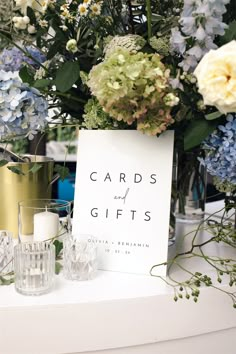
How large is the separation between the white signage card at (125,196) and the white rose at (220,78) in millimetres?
136

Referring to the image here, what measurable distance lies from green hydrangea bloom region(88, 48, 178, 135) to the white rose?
52mm

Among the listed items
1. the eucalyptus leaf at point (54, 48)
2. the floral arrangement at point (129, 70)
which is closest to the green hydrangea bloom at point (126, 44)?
the floral arrangement at point (129, 70)

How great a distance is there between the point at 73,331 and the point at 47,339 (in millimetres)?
39

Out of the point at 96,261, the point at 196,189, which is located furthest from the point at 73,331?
the point at 196,189

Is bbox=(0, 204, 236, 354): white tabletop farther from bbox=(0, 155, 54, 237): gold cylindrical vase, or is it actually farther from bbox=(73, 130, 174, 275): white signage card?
bbox=(0, 155, 54, 237): gold cylindrical vase

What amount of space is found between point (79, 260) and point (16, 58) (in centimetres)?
42

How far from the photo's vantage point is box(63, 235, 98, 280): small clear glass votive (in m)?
0.70

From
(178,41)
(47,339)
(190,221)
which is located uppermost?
(178,41)

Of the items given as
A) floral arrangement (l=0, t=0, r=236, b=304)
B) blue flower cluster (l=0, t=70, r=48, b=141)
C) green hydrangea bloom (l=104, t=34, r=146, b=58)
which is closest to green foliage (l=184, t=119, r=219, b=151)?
floral arrangement (l=0, t=0, r=236, b=304)

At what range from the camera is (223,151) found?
654mm

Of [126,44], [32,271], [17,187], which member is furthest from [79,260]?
[126,44]

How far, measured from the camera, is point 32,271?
0.64 m

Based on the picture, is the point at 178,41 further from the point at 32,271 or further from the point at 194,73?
the point at 32,271

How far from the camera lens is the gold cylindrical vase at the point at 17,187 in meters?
0.89
